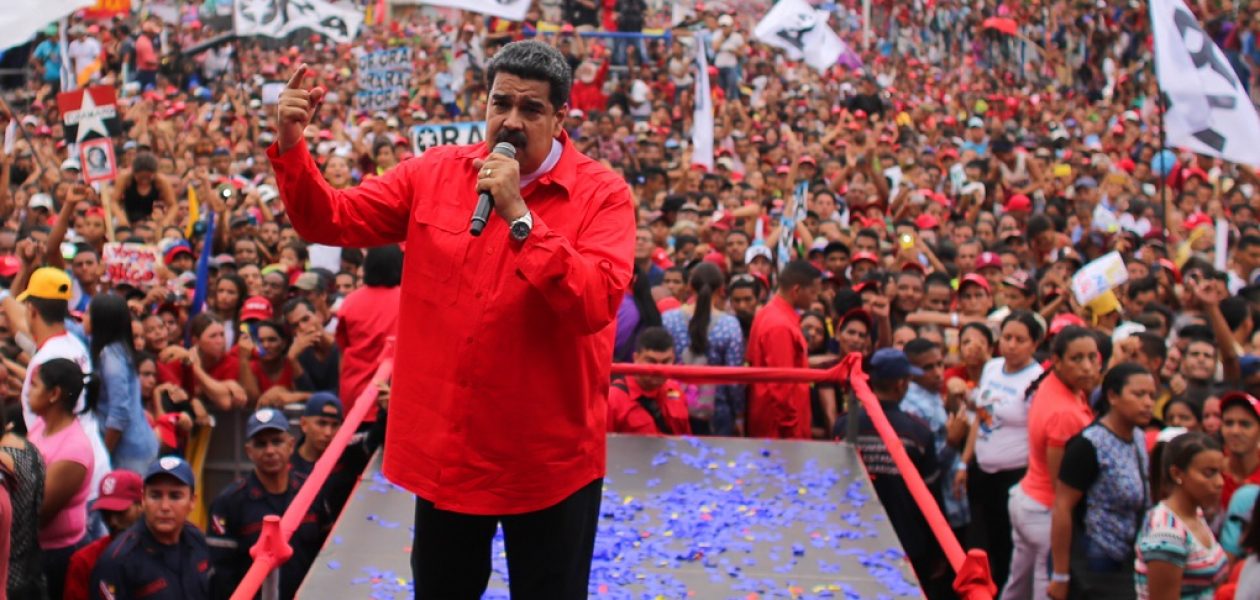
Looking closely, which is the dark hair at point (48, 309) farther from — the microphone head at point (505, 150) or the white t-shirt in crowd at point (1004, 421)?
the white t-shirt in crowd at point (1004, 421)

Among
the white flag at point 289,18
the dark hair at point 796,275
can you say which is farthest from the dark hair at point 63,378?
the white flag at point 289,18

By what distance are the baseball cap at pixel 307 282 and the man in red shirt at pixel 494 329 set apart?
5.37 metres

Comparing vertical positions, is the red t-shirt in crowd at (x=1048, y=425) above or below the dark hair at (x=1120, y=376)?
below

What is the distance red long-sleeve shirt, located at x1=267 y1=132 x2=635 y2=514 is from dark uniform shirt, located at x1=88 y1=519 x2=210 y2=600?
2106mm

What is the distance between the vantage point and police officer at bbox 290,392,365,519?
21.3 feet

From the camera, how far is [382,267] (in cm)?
→ 730

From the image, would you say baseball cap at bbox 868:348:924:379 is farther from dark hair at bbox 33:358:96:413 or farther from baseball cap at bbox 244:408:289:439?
dark hair at bbox 33:358:96:413

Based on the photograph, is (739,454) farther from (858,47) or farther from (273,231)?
(858,47)

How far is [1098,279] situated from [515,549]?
6113 mm

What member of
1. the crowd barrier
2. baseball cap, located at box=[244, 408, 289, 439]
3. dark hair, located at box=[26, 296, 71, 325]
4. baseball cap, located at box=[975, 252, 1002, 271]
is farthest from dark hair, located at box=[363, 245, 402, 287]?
baseball cap, located at box=[975, 252, 1002, 271]

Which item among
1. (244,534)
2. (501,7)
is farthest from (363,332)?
(501,7)

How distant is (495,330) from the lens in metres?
3.17

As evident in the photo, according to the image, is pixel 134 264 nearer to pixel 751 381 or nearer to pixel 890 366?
pixel 751 381

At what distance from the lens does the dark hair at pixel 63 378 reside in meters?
5.48
